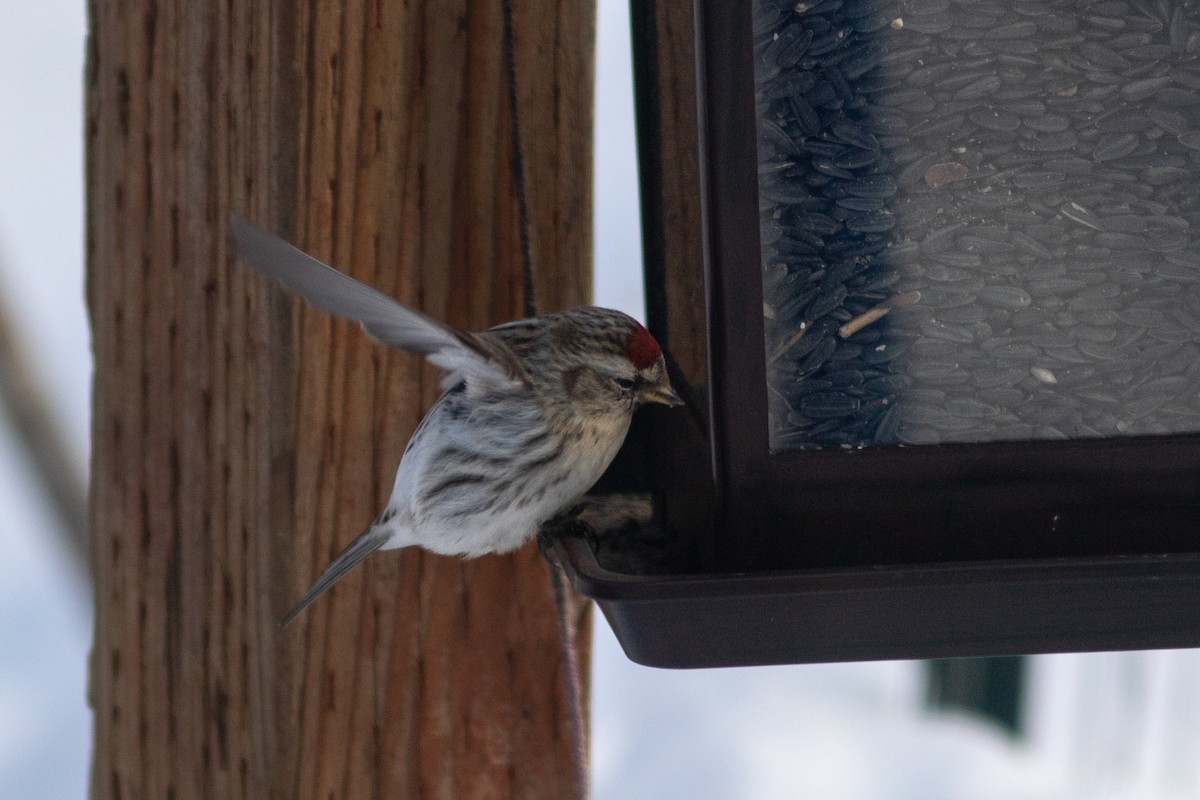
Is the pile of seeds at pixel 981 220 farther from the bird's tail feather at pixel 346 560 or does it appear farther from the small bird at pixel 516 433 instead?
the bird's tail feather at pixel 346 560

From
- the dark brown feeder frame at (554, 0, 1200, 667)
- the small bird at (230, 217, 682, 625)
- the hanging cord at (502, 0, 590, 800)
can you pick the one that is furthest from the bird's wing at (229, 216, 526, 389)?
the dark brown feeder frame at (554, 0, 1200, 667)

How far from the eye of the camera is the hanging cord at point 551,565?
1.52 meters

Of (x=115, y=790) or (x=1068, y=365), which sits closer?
(x=1068, y=365)

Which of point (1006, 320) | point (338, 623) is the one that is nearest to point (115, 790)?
point (338, 623)

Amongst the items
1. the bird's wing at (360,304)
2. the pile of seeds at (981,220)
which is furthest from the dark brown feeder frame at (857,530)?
the bird's wing at (360,304)

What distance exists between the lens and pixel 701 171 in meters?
1.13

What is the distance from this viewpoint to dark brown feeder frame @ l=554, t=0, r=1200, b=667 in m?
1.02

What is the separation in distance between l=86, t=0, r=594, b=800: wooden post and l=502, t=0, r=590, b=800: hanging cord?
24 mm

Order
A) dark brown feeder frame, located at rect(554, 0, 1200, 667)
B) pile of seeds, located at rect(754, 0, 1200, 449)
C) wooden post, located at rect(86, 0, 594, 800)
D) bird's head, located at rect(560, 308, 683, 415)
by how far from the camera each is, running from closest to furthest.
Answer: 1. dark brown feeder frame, located at rect(554, 0, 1200, 667)
2. pile of seeds, located at rect(754, 0, 1200, 449)
3. wooden post, located at rect(86, 0, 594, 800)
4. bird's head, located at rect(560, 308, 683, 415)

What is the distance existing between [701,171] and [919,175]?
8.7 inches

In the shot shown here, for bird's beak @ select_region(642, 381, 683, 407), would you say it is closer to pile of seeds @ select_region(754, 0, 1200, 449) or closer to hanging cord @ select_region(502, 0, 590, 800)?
hanging cord @ select_region(502, 0, 590, 800)

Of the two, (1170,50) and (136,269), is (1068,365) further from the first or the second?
(136,269)

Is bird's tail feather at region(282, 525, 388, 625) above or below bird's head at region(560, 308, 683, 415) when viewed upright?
below

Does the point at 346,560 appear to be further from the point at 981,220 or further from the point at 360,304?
the point at 981,220
